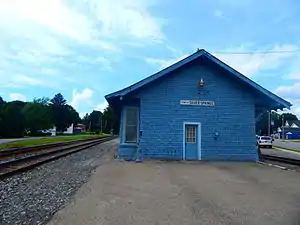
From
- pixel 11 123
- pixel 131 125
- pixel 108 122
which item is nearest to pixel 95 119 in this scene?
pixel 108 122

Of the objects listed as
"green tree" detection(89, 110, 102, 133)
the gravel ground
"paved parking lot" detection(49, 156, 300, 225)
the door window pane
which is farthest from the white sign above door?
"green tree" detection(89, 110, 102, 133)

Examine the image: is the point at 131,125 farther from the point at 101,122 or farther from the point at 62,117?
the point at 62,117

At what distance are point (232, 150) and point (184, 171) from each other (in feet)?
18.7

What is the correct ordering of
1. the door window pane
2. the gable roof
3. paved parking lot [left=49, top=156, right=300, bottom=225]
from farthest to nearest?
the door window pane
the gable roof
paved parking lot [left=49, top=156, right=300, bottom=225]

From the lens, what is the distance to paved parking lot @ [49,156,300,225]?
21.2 ft

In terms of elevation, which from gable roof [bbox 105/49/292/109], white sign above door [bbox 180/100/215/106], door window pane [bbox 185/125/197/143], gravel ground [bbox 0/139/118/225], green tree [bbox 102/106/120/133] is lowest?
gravel ground [bbox 0/139/118/225]

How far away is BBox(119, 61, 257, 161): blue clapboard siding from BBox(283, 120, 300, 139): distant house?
314ft

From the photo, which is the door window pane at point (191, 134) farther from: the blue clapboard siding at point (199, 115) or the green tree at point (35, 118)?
the green tree at point (35, 118)

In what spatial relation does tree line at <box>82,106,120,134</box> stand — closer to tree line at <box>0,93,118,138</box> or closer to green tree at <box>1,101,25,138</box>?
tree line at <box>0,93,118,138</box>

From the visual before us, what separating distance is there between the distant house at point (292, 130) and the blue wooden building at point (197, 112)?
95.6 meters

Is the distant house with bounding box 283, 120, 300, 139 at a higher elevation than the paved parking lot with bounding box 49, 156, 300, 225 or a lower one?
higher

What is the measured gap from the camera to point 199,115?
1834 centimetres

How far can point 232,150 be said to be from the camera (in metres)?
18.4

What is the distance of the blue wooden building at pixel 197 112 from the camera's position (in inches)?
709
